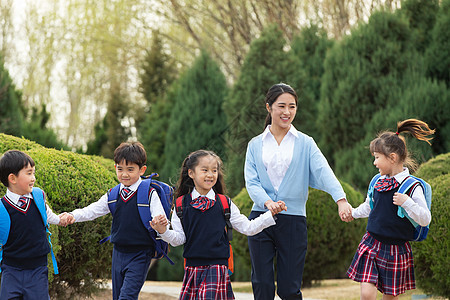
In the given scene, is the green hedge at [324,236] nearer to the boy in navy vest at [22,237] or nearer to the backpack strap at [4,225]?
the boy in navy vest at [22,237]

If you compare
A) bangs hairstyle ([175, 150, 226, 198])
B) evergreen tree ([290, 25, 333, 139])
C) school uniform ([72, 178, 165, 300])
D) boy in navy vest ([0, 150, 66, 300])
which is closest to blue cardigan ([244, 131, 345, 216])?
bangs hairstyle ([175, 150, 226, 198])

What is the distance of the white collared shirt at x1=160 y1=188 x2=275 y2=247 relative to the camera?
3820 millimetres

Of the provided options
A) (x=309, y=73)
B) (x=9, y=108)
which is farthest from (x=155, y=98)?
(x=9, y=108)

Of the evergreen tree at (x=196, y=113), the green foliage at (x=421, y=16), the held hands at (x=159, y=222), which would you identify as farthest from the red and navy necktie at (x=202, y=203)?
the green foliage at (x=421, y=16)

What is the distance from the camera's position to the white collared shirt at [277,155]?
13.8 ft

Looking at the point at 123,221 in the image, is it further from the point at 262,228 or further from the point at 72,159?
the point at 72,159

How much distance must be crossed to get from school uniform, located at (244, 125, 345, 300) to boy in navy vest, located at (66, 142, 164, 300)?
0.75m

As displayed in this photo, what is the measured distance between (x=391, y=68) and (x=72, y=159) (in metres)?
6.45

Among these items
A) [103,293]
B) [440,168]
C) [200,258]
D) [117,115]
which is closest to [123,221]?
[200,258]

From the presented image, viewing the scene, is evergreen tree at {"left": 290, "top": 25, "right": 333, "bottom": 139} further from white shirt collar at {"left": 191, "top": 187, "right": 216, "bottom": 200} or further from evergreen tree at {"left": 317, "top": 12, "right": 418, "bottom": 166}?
white shirt collar at {"left": 191, "top": 187, "right": 216, "bottom": 200}

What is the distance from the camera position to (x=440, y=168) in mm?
6629

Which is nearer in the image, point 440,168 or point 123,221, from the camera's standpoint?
point 123,221

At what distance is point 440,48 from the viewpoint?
34.1 feet

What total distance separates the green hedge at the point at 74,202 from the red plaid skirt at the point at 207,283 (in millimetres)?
2103
